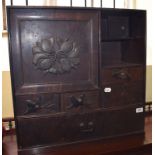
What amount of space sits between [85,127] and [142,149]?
38 cm

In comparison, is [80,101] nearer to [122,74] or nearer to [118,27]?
[122,74]

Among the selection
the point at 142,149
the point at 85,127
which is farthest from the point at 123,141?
the point at 85,127

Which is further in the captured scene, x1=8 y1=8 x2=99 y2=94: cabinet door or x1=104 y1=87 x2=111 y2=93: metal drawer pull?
x1=104 y1=87 x2=111 y2=93: metal drawer pull

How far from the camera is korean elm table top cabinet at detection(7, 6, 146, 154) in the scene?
124cm

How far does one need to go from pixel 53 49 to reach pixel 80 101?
1.15ft

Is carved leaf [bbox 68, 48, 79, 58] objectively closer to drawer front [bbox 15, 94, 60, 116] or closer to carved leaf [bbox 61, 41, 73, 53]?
carved leaf [bbox 61, 41, 73, 53]

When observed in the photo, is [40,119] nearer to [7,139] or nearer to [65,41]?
[7,139]

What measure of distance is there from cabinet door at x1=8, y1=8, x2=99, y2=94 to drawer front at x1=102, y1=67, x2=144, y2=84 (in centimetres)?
Answer: 7

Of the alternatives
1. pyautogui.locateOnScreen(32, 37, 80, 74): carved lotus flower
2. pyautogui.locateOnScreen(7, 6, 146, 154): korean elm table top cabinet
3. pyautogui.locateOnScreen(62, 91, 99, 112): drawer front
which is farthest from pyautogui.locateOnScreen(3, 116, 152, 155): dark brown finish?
pyautogui.locateOnScreen(32, 37, 80, 74): carved lotus flower

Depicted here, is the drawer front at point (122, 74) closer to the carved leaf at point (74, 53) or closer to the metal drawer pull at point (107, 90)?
the metal drawer pull at point (107, 90)

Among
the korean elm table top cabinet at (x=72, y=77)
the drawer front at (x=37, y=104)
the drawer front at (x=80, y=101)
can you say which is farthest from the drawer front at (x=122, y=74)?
the drawer front at (x=37, y=104)

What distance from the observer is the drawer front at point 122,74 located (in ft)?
4.56

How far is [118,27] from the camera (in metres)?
1.52

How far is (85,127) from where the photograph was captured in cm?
140
